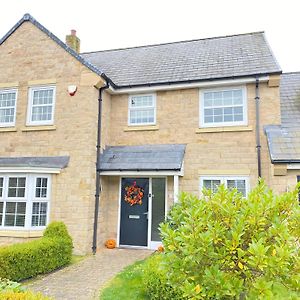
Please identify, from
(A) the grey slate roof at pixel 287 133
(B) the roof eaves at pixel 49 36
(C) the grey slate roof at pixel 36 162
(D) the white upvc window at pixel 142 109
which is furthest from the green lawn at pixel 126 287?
(B) the roof eaves at pixel 49 36

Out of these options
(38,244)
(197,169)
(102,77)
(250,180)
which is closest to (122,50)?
(102,77)

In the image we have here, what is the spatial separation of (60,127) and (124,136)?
8.41 ft

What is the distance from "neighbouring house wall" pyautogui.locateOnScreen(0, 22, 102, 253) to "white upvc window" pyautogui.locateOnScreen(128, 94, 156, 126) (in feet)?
5.68

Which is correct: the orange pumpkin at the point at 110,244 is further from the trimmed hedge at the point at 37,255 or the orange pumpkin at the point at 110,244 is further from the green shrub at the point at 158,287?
the green shrub at the point at 158,287

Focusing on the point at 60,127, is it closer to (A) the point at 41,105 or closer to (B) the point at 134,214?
(A) the point at 41,105

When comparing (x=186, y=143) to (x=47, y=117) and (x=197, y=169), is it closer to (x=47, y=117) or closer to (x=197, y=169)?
(x=197, y=169)

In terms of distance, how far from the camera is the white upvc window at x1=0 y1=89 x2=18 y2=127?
12.6 meters

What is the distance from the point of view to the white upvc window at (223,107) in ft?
38.0

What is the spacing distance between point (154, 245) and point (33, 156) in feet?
18.8

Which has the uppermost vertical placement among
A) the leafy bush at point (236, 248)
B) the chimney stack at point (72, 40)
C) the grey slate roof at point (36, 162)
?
the chimney stack at point (72, 40)

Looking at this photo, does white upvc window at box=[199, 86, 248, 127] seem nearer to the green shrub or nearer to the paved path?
the paved path

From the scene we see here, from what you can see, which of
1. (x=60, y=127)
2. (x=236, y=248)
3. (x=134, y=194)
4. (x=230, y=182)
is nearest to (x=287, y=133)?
(x=230, y=182)

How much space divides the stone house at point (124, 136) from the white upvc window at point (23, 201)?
0.04 metres

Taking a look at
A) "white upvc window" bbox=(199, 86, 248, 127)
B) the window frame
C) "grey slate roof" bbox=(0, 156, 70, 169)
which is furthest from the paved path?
"white upvc window" bbox=(199, 86, 248, 127)
